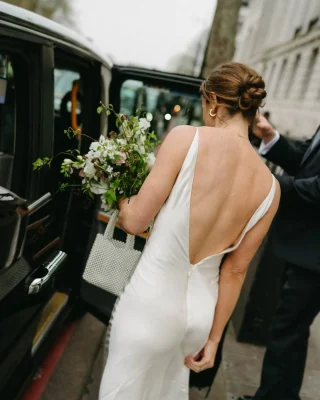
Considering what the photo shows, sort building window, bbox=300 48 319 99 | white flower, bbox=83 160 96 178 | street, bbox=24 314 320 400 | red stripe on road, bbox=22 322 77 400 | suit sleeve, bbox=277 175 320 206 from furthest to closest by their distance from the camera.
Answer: building window, bbox=300 48 319 99 < street, bbox=24 314 320 400 < red stripe on road, bbox=22 322 77 400 < suit sleeve, bbox=277 175 320 206 < white flower, bbox=83 160 96 178

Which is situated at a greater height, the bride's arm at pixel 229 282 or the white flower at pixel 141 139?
the white flower at pixel 141 139

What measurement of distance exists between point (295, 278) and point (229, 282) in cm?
83

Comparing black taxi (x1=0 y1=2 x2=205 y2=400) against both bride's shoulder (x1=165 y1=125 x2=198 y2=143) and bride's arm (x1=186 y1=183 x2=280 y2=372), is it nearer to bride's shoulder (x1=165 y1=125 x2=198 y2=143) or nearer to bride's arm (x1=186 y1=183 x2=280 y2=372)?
bride's shoulder (x1=165 y1=125 x2=198 y2=143)

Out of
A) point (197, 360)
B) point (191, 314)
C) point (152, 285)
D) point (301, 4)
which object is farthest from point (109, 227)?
point (301, 4)

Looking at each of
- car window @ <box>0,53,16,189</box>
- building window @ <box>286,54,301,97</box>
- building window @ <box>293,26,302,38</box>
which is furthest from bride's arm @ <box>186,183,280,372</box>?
building window @ <box>293,26,302,38</box>

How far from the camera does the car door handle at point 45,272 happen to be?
1.88 m

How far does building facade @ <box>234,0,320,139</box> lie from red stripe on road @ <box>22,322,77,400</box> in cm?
1403

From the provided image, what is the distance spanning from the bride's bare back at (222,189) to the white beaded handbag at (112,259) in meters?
0.36

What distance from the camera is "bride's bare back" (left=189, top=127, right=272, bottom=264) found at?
140cm

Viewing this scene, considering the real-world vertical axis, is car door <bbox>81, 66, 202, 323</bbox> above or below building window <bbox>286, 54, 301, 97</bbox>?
below

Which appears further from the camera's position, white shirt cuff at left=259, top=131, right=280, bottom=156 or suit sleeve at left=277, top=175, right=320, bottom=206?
white shirt cuff at left=259, top=131, right=280, bottom=156

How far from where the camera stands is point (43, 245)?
2.04 m

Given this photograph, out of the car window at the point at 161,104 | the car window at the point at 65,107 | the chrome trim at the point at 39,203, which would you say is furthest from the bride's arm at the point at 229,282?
the car window at the point at 161,104

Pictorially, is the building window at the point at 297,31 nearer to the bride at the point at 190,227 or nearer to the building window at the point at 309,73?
the building window at the point at 309,73
